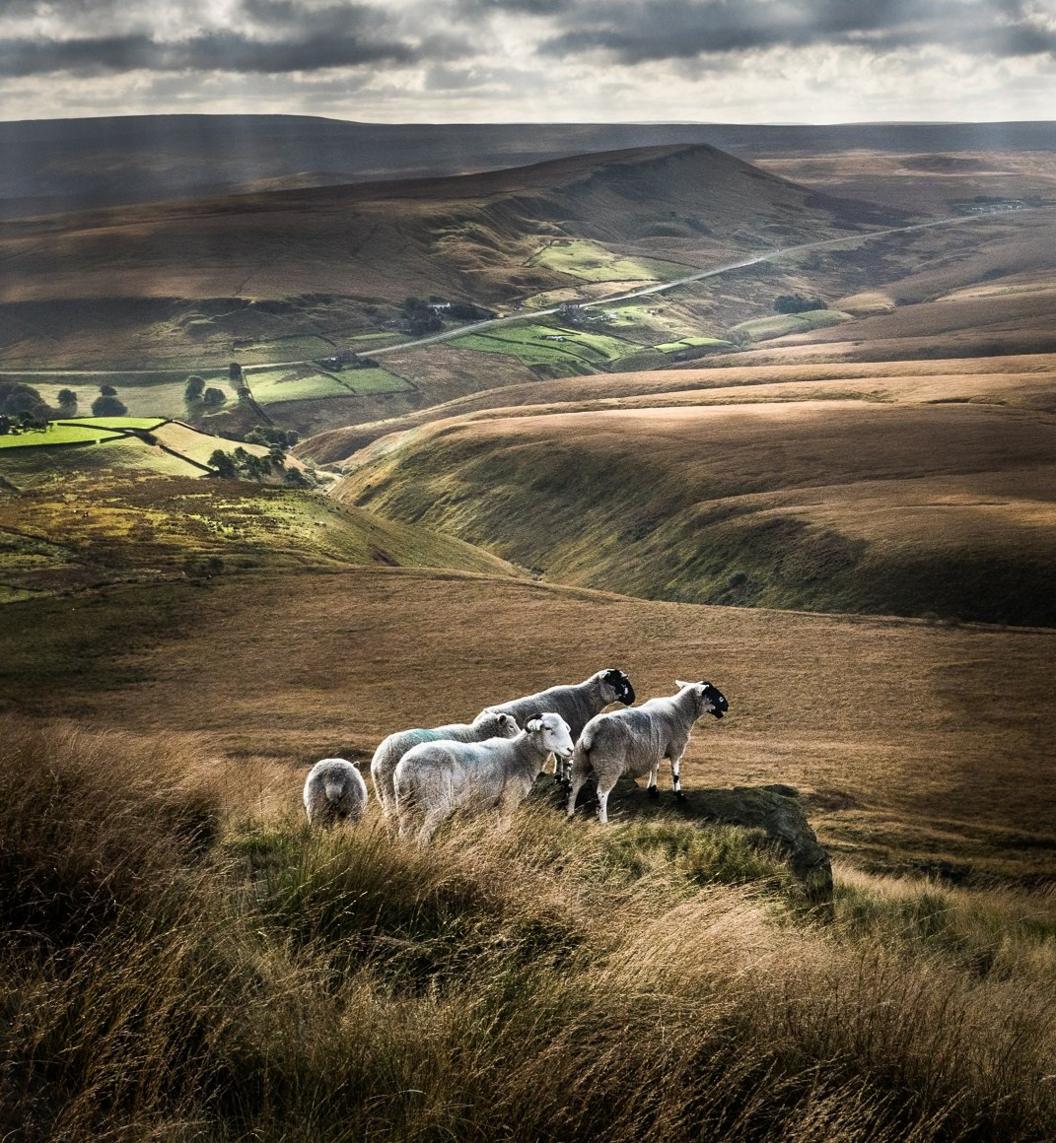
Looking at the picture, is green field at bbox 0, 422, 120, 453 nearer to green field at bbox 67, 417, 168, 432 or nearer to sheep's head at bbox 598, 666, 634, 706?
green field at bbox 67, 417, 168, 432

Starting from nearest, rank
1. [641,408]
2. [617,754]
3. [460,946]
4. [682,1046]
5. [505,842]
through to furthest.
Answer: [682,1046] < [460,946] < [505,842] < [617,754] < [641,408]

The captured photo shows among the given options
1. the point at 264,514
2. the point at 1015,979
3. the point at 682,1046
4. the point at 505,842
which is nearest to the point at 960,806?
the point at 1015,979

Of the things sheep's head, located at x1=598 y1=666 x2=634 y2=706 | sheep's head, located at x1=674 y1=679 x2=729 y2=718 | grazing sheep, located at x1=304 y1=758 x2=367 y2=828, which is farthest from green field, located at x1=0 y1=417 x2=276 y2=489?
grazing sheep, located at x1=304 y1=758 x2=367 y2=828

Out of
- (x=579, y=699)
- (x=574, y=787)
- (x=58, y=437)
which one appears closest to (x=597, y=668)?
(x=579, y=699)

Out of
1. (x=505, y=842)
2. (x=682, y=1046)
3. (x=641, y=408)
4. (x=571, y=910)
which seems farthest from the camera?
(x=641, y=408)

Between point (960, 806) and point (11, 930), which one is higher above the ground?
point (11, 930)

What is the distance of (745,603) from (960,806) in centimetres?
5915

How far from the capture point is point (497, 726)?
18.2 meters

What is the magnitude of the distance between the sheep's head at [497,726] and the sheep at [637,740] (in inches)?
52.6

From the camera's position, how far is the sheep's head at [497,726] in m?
17.8

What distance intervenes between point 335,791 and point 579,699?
934cm

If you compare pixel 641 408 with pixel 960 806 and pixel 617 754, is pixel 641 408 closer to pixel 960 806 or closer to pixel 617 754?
pixel 960 806

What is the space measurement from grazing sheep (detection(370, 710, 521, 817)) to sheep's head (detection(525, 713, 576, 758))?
1161 mm

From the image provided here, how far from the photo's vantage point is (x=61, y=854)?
311 inches
